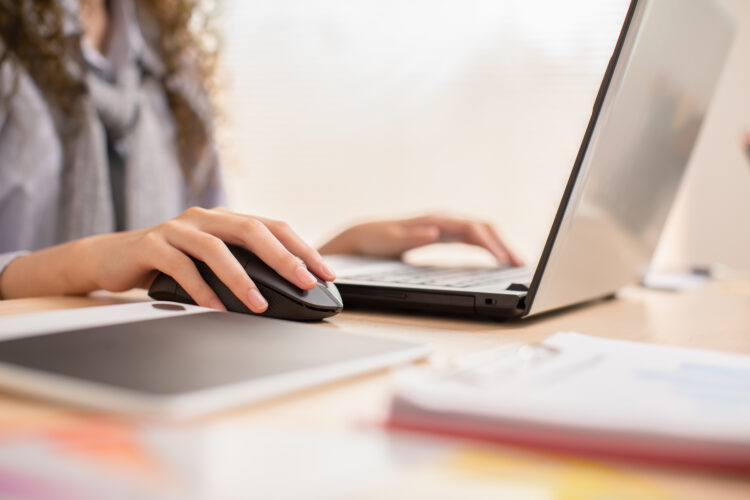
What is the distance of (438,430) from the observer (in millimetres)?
265

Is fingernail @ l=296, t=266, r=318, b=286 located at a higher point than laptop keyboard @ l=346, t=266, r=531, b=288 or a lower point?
higher

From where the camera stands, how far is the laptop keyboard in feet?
2.12

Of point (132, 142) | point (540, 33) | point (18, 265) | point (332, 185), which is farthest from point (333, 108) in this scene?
point (18, 265)

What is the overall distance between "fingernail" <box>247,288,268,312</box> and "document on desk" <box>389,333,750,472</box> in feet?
0.73


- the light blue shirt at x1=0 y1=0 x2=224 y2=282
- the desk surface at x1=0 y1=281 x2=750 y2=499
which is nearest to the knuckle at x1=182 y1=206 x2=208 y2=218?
the desk surface at x1=0 y1=281 x2=750 y2=499

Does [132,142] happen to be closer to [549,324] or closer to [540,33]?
[549,324]

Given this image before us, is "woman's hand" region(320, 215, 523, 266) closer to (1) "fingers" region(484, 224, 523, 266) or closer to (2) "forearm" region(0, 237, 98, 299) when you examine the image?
(1) "fingers" region(484, 224, 523, 266)

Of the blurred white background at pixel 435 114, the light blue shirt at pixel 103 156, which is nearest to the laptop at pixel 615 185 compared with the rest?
the light blue shirt at pixel 103 156

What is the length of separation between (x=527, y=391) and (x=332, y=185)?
2521mm

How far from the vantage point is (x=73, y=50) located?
144 cm

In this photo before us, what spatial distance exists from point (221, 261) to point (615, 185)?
1.17 ft

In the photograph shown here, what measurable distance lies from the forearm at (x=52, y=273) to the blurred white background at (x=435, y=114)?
5.55 feet

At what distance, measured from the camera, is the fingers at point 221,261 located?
0.51 metres

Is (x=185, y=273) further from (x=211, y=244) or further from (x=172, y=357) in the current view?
(x=172, y=357)
